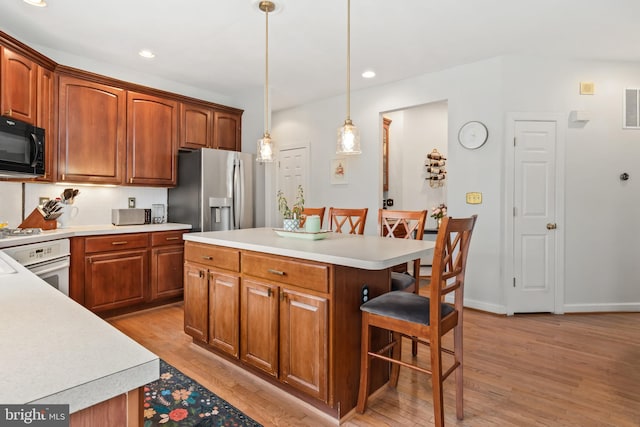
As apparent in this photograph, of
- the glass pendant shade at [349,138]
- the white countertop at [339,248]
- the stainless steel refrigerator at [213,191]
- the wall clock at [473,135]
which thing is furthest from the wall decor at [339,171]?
the glass pendant shade at [349,138]

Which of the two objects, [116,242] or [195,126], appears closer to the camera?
[116,242]

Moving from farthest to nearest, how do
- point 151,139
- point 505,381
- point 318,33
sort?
point 151,139 < point 318,33 < point 505,381

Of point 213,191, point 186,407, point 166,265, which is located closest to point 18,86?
point 213,191

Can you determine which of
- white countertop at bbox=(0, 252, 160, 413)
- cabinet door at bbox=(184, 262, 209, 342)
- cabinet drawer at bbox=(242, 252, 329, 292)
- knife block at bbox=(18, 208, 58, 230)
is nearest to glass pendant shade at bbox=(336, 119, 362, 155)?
cabinet drawer at bbox=(242, 252, 329, 292)

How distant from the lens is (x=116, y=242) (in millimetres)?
3486

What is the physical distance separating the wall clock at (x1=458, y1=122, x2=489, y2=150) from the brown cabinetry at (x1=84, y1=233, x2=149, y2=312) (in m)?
3.54

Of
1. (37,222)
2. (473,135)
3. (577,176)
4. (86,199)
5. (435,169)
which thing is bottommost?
(37,222)

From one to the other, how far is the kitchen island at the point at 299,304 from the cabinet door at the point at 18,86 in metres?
1.83

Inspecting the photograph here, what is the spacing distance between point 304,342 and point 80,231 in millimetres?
2512

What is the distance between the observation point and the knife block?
3121 millimetres

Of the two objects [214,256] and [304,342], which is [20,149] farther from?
[304,342]

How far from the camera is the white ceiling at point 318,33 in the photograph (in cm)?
271

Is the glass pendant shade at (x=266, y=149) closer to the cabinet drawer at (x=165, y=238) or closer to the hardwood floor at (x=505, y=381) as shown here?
the hardwood floor at (x=505, y=381)

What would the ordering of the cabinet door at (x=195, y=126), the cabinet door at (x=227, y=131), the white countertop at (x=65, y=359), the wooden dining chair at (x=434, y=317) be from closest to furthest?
the white countertop at (x=65, y=359) → the wooden dining chair at (x=434, y=317) → the cabinet door at (x=195, y=126) → the cabinet door at (x=227, y=131)
